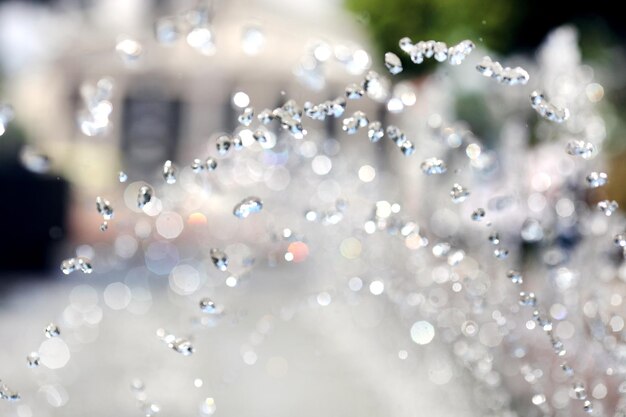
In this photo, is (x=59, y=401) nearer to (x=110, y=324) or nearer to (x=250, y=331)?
(x=250, y=331)

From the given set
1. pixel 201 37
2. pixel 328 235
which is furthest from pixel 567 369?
pixel 328 235

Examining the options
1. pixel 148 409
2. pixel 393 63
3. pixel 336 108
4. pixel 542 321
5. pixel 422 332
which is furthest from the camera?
pixel 422 332

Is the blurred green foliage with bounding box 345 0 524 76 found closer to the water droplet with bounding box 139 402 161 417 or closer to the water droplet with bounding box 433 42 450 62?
the water droplet with bounding box 139 402 161 417

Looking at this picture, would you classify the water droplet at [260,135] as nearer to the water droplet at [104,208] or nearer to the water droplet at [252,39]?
the water droplet at [104,208]

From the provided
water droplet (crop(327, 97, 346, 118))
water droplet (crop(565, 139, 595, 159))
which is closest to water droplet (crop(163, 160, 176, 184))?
water droplet (crop(327, 97, 346, 118))

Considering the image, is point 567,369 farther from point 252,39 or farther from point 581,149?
point 252,39

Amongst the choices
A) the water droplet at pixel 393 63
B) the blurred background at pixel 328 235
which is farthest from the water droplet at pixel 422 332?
the water droplet at pixel 393 63

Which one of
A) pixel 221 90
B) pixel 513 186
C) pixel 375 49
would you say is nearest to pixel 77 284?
pixel 375 49

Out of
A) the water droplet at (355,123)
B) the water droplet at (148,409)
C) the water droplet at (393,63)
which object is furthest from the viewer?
the water droplet at (148,409)
